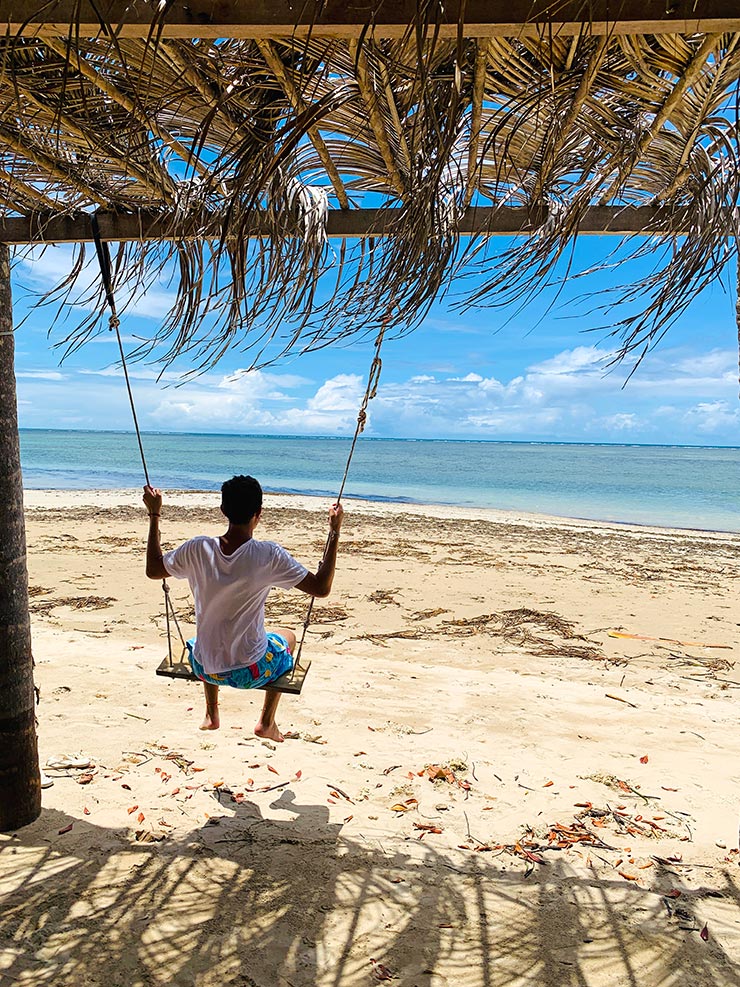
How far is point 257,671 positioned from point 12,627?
820 millimetres

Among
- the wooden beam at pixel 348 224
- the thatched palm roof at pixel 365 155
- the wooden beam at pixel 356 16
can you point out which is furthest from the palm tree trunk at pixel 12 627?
the wooden beam at pixel 356 16

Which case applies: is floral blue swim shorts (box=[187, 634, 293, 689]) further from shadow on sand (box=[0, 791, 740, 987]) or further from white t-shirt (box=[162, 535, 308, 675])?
shadow on sand (box=[0, 791, 740, 987])

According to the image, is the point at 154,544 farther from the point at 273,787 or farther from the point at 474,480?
the point at 474,480

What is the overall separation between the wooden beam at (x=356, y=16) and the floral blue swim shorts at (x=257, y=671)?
78.0 inches

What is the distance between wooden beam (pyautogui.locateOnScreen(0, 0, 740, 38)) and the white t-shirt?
1664 mm

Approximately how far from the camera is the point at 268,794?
9.63 ft

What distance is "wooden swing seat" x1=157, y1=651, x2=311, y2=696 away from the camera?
2.63 metres

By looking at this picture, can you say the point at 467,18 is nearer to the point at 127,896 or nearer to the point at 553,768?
the point at 127,896

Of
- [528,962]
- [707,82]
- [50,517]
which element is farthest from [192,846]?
[50,517]

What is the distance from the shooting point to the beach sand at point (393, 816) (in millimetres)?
2049

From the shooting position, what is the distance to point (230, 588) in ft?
8.55

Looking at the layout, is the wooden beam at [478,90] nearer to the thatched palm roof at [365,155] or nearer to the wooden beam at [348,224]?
the thatched palm roof at [365,155]

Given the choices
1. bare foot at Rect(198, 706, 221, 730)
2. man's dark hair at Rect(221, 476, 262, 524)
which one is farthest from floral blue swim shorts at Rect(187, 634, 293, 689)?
man's dark hair at Rect(221, 476, 262, 524)

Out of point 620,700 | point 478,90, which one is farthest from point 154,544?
point 620,700
